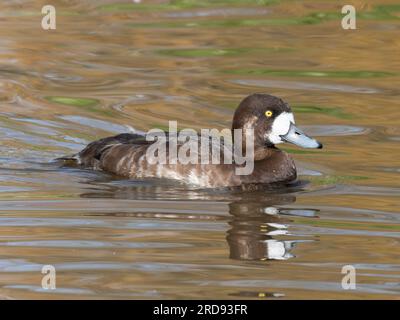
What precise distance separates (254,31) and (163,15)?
1.53 metres

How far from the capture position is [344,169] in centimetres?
1039

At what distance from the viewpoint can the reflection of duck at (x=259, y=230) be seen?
7.81 meters

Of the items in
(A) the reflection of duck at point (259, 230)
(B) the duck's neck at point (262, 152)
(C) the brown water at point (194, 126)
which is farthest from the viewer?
(B) the duck's neck at point (262, 152)

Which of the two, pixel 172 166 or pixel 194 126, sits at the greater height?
pixel 194 126

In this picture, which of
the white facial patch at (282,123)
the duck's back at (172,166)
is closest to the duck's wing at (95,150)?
the duck's back at (172,166)

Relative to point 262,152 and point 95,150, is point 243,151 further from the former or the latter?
point 95,150

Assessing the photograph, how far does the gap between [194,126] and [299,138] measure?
224cm

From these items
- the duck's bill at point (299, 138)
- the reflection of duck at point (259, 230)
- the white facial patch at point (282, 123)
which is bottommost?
the reflection of duck at point (259, 230)

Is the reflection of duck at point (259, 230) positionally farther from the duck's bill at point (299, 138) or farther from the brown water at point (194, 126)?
the duck's bill at point (299, 138)

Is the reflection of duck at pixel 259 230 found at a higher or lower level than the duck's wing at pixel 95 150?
lower

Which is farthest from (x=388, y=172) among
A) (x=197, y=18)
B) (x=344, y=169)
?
(x=197, y=18)

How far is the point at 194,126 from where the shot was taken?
12109 mm

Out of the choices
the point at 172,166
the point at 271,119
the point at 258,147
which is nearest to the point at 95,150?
the point at 172,166

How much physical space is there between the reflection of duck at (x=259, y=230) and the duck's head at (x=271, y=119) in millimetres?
731
